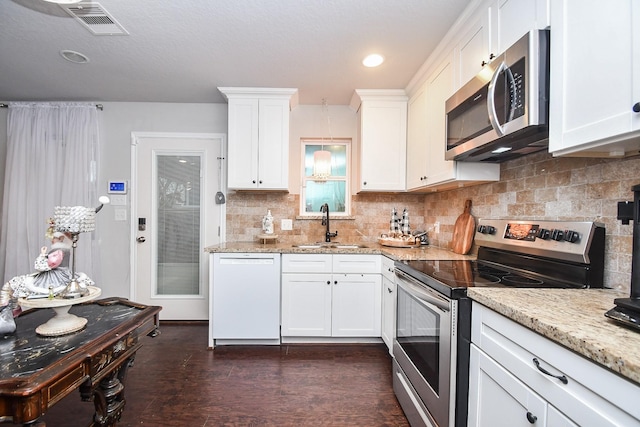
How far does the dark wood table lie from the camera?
84cm

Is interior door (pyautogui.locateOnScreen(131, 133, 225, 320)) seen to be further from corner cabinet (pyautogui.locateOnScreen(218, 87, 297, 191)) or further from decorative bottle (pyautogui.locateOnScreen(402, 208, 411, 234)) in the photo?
decorative bottle (pyautogui.locateOnScreen(402, 208, 411, 234))

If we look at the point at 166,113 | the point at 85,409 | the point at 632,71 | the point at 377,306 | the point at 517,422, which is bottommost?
the point at 85,409

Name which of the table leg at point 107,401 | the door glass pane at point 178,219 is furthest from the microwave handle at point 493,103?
the door glass pane at point 178,219

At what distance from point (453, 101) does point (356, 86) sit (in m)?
1.16

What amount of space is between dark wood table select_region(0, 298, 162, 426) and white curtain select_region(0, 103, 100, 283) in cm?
217

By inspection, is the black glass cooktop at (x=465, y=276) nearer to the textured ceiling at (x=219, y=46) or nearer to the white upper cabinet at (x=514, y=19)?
the white upper cabinet at (x=514, y=19)

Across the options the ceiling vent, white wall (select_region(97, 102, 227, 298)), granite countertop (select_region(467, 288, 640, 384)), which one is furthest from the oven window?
white wall (select_region(97, 102, 227, 298))

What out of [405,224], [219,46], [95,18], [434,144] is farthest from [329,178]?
[95,18]

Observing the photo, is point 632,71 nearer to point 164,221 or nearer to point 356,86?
point 356,86

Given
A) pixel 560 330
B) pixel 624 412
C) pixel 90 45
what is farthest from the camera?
pixel 90 45

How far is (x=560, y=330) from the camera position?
74 cm

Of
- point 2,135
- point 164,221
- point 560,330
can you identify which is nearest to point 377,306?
point 560,330

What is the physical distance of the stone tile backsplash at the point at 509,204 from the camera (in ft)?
3.81

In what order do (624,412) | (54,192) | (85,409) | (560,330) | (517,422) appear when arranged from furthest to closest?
(54,192), (85,409), (517,422), (560,330), (624,412)
